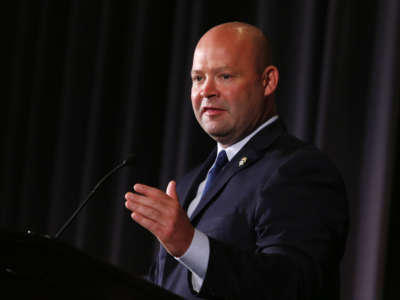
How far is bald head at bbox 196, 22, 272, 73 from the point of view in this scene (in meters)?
1.92

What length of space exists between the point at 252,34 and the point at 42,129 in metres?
2.34

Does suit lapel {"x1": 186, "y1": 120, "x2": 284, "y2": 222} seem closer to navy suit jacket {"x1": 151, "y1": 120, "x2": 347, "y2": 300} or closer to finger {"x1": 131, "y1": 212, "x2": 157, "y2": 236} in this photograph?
navy suit jacket {"x1": 151, "y1": 120, "x2": 347, "y2": 300}

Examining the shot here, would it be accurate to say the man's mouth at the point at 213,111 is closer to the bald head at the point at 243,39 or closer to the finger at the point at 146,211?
the bald head at the point at 243,39

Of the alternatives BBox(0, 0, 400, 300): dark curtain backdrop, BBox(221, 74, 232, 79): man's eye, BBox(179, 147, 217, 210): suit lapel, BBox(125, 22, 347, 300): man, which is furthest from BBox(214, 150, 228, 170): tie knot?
BBox(0, 0, 400, 300): dark curtain backdrop

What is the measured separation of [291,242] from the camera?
4.63ft

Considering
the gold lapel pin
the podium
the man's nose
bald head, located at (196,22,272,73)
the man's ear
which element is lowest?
the podium

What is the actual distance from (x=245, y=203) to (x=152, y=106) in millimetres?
1962

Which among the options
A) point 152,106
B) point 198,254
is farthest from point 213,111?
point 152,106

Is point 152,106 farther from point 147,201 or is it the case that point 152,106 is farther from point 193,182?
point 147,201

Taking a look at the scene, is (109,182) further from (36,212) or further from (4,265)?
(4,265)

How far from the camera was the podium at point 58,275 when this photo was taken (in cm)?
96

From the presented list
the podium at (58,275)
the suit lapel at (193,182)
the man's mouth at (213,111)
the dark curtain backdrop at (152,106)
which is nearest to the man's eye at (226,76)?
the man's mouth at (213,111)

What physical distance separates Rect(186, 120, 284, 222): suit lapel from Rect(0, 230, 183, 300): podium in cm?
79

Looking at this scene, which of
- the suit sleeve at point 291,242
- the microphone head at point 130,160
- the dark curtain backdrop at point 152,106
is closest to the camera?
the suit sleeve at point 291,242
